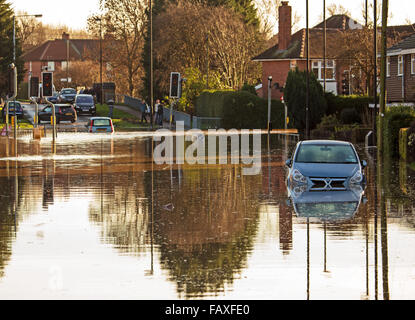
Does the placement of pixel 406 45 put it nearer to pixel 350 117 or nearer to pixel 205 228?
pixel 350 117

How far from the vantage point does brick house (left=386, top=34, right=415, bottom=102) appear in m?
55.2

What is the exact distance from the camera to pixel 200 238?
14719 millimetres

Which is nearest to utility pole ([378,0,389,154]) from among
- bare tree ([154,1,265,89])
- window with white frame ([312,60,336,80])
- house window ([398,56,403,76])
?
house window ([398,56,403,76])

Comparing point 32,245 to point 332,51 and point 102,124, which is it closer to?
point 102,124

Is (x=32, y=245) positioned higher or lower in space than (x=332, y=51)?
lower

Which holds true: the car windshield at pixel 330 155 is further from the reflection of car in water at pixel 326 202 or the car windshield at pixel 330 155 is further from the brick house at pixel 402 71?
the brick house at pixel 402 71

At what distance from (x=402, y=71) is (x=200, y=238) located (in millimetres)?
44504

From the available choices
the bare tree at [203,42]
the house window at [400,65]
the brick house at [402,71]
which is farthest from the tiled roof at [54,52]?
the house window at [400,65]

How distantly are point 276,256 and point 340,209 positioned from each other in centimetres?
589

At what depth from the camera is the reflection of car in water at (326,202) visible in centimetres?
1783

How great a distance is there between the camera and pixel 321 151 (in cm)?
2519

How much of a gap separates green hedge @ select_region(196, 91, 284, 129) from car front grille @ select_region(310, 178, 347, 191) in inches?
1874

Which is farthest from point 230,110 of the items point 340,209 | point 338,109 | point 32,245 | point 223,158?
point 32,245
